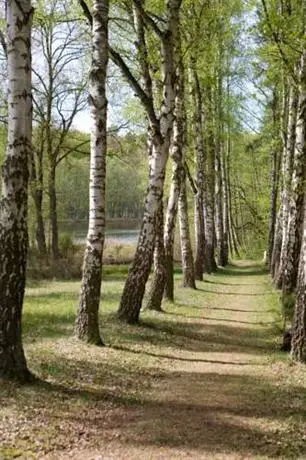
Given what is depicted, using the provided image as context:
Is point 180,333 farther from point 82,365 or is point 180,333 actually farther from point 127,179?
point 127,179

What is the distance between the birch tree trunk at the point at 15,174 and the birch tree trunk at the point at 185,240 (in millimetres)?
12538

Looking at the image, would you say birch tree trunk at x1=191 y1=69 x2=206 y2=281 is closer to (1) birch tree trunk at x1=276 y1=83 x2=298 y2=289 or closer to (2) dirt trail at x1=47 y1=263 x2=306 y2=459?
(1) birch tree trunk at x1=276 y1=83 x2=298 y2=289

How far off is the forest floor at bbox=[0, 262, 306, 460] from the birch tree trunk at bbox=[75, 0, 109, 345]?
0.54 metres

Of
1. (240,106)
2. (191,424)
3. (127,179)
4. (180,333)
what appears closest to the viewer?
(191,424)

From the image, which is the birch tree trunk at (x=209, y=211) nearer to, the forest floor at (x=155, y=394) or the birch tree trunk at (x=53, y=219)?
the birch tree trunk at (x=53, y=219)

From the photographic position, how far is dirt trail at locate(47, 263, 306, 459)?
19.9 feet

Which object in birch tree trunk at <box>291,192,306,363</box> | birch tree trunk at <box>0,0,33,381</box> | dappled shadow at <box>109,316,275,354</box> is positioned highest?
birch tree trunk at <box>0,0,33,381</box>

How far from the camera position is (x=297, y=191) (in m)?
15.6

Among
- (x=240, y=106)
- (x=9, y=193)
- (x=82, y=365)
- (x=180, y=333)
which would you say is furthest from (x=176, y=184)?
(x=240, y=106)

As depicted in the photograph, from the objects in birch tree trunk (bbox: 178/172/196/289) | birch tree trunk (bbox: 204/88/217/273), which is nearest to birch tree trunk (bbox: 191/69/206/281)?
birch tree trunk (bbox: 204/88/217/273)

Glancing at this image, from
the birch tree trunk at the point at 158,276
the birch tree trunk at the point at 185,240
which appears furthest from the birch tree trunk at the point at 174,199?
the birch tree trunk at the point at 185,240

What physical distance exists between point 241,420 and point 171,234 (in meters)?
10.3

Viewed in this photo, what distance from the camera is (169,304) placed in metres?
16.8

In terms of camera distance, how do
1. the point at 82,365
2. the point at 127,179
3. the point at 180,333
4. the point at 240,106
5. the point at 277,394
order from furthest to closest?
the point at 127,179
the point at 240,106
the point at 180,333
the point at 82,365
the point at 277,394
